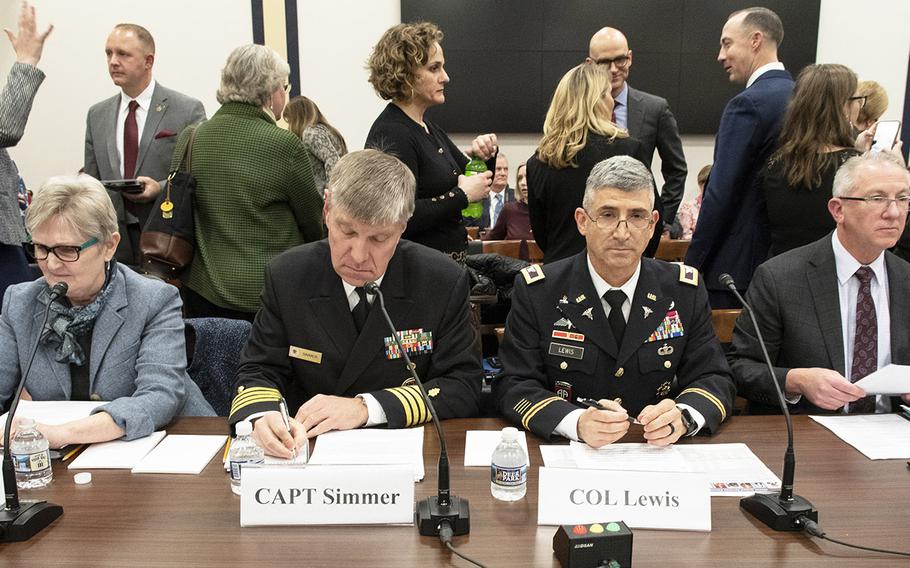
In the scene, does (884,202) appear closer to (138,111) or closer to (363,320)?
(363,320)

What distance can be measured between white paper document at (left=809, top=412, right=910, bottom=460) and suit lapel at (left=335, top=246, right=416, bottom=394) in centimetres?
108

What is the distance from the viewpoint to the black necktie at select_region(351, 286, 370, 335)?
76.0 inches

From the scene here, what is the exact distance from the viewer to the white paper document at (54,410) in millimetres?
1725

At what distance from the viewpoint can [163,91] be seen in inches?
140

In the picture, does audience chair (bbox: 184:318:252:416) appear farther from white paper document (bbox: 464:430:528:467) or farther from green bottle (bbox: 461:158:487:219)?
green bottle (bbox: 461:158:487:219)

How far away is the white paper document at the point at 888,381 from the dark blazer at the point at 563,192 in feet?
3.79

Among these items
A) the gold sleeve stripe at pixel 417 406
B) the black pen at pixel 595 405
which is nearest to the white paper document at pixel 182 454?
the gold sleeve stripe at pixel 417 406

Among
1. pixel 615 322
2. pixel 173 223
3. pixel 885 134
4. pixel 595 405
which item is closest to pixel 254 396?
pixel 595 405

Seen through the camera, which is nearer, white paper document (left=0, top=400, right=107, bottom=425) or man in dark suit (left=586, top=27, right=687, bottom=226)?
white paper document (left=0, top=400, right=107, bottom=425)

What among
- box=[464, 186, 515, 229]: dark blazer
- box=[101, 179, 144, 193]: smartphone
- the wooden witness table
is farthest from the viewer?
box=[464, 186, 515, 229]: dark blazer

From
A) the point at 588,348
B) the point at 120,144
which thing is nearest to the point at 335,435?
the point at 588,348

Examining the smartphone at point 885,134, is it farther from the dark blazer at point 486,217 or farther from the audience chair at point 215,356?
the audience chair at point 215,356

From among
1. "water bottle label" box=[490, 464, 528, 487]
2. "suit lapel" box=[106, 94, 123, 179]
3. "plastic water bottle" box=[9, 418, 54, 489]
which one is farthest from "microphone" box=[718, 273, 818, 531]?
"suit lapel" box=[106, 94, 123, 179]

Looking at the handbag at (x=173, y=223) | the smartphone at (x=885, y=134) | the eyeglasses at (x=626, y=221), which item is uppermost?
the smartphone at (x=885, y=134)
